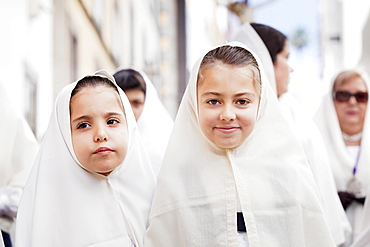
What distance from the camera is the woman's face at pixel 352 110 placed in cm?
587

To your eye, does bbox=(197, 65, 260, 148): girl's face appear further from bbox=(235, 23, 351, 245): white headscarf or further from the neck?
the neck

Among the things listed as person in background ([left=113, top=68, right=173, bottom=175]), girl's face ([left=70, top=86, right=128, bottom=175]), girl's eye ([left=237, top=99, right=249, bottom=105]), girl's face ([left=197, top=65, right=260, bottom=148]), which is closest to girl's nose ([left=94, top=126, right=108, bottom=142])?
girl's face ([left=70, top=86, right=128, bottom=175])

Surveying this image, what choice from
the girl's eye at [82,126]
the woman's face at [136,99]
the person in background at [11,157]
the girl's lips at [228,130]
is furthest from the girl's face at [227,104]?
the person in background at [11,157]

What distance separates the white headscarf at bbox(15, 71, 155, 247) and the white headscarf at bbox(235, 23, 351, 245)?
135 cm

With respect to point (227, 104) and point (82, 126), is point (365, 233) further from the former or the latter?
point (82, 126)

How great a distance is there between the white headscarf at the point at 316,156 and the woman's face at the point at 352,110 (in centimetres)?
77

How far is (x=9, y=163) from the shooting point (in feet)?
16.9

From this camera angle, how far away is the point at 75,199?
3936 millimetres

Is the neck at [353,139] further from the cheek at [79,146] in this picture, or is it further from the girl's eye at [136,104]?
the cheek at [79,146]

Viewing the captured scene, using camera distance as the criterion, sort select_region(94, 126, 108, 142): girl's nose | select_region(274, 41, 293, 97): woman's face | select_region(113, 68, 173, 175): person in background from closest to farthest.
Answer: select_region(94, 126, 108, 142): girl's nose < select_region(274, 41, 293, 97): woman's face < select_region(113, 68, 173, 175): person in background

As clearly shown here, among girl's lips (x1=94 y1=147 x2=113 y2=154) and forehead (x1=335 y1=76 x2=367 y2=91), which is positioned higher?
forehead (x1=335 y1=76 x2=367 y2=91)

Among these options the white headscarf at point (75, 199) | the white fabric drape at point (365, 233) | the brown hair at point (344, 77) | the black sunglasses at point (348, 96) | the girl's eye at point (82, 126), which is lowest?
the white fabric drape at point (365, 233)

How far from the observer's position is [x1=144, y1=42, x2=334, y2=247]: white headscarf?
390 centimetres

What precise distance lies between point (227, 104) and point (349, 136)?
2.27 m
